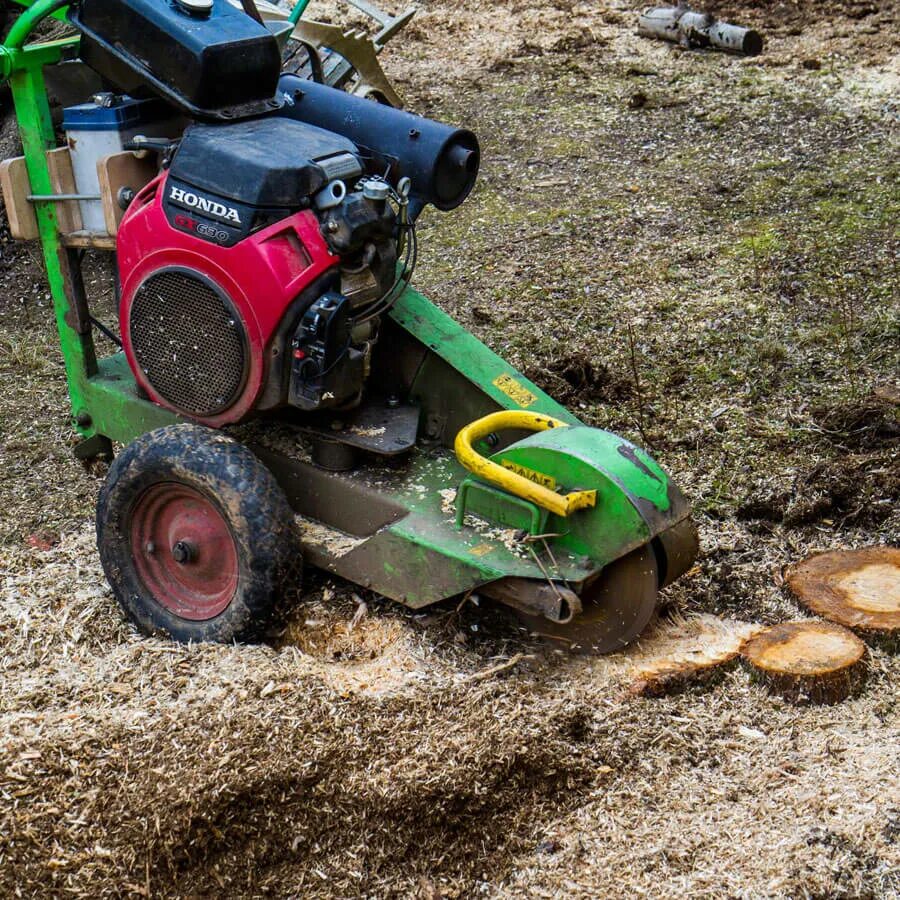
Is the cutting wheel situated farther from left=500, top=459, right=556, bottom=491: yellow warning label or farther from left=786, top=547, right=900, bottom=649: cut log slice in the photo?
left=786, top=547, right=900, bottom=649: cut log slice

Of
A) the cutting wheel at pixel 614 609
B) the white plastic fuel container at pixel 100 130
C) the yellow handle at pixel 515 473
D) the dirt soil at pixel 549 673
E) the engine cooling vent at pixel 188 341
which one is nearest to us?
the dirt soil at pixel 549 673

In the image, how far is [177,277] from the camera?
12.6 ft

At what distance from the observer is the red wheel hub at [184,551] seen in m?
3.88

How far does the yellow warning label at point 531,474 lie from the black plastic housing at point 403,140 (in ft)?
3.04

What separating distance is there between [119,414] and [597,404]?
79.5 inches

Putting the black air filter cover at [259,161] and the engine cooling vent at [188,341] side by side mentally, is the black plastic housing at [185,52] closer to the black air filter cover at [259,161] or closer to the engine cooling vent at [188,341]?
the black air filter cover at [259,161]

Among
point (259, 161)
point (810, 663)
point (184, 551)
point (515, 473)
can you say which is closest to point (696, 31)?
point (259, 161)

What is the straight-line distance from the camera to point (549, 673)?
3762 millimetres

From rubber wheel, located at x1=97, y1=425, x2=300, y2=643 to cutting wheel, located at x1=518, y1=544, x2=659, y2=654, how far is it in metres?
0.83

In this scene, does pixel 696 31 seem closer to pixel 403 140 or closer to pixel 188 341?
pixel 403 140

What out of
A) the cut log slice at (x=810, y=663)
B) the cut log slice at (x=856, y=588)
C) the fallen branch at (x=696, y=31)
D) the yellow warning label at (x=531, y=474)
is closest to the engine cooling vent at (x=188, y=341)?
the yellow warning label at (x=531, y=474)

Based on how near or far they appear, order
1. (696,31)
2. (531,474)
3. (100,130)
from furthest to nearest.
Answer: (696,31), (100,130), (531,474)

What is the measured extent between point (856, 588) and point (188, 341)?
2.20m

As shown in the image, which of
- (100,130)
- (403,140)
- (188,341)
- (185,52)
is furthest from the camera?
(100,130)
